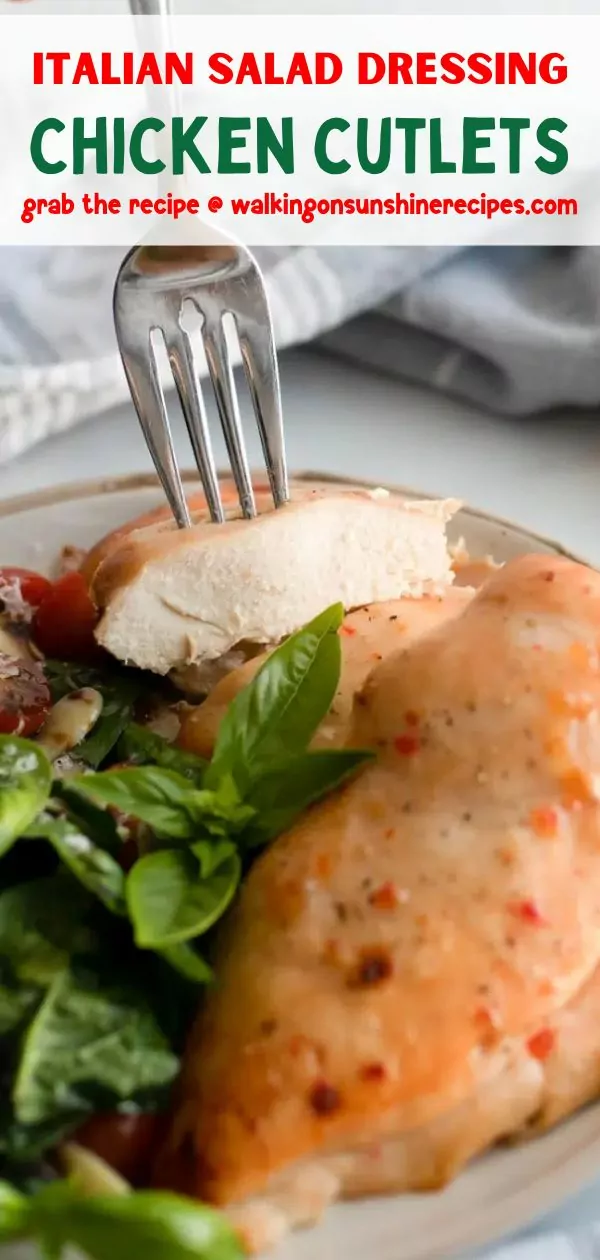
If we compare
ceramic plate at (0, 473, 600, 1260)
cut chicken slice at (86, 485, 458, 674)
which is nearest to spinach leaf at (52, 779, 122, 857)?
ceramic plate at (0, 473, 600, 1260)

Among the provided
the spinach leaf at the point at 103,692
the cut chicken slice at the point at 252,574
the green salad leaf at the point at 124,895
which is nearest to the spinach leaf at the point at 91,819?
the green salad leaf at the point at 124,895

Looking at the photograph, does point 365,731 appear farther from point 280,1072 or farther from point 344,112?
point 344,112

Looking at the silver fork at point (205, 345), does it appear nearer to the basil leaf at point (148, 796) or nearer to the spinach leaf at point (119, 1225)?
the basil leaf at point (148, 796)

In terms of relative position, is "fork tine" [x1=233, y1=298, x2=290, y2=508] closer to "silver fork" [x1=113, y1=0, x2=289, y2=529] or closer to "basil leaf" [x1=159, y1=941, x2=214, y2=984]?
"silver fork" [x1=113, y1=0, x2=289, y2=529]

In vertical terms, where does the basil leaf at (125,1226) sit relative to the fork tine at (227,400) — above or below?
below

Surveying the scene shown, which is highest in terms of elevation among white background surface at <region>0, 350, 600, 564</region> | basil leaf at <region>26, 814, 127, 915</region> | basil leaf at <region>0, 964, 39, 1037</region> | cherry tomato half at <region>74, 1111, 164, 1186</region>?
basil leaf at <region>26, 814, 127, 915</region>

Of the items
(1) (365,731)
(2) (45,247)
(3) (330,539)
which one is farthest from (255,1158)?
(2) (45,247)
